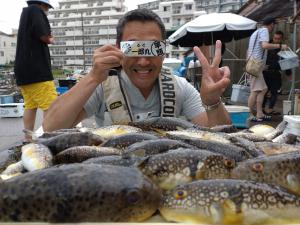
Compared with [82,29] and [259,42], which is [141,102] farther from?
[82,29]

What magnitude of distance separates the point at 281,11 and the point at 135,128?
11.0m

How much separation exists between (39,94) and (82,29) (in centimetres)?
8503

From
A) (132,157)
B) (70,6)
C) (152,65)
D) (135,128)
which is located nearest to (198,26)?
(152,65)

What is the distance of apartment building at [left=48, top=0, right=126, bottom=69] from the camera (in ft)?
290

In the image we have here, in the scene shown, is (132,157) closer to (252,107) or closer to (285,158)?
(285,158)

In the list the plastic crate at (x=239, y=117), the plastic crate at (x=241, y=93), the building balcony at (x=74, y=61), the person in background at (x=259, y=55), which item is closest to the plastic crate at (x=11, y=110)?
the plastic crate at (x=241, y=93)

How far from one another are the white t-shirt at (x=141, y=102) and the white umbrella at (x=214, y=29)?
24.5 feet

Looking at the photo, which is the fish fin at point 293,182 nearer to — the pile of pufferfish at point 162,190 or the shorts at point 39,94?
the pile of pufferfish at point 162,190

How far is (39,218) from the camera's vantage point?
113 centimetres

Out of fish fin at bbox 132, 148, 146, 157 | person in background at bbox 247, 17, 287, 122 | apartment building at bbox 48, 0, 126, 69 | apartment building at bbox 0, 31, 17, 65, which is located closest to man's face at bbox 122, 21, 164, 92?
fish fin at bbox 132, 148, 146, 157

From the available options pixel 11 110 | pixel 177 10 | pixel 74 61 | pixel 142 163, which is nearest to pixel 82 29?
pixel 74 61

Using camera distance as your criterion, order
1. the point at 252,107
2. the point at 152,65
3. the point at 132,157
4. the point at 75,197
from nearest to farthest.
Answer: the point at 75,197 → the point at 132,157 → the point at 152,65 → the point at 252,107

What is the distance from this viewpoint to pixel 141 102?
334 cm

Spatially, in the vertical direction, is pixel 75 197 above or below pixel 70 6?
below
